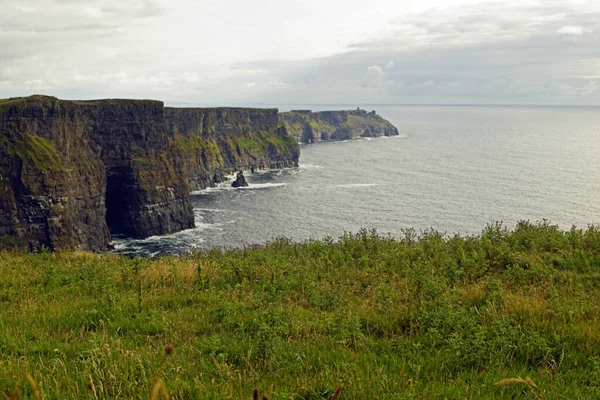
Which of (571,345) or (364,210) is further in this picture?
(364,210)

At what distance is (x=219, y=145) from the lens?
571ft

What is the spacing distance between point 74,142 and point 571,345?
95.6 m

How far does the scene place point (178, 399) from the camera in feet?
17.2

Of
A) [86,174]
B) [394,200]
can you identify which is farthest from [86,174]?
[394,200]

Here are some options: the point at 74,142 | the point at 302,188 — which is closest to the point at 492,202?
the point at 302,188

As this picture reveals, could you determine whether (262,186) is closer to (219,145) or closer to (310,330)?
(219,145)

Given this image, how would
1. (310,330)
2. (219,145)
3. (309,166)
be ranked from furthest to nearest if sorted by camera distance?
(309,166) < (219,145) < (310,330)

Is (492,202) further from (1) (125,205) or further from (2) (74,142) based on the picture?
(2) (74,142)

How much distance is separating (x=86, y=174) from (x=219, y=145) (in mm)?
86891

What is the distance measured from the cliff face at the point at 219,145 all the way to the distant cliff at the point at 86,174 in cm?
2808

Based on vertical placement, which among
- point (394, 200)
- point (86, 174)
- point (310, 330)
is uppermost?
point (310, 330)

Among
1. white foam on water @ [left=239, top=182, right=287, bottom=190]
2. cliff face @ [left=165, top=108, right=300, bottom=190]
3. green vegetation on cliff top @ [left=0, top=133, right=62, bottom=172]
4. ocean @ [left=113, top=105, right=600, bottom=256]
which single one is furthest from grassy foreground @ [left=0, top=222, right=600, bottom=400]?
white foam on water @ [left=239, top=182, right=287, bottom=190]

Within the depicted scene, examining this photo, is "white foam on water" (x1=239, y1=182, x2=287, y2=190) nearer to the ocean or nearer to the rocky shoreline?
the ocean

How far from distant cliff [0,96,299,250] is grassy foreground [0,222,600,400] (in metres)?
52.9
